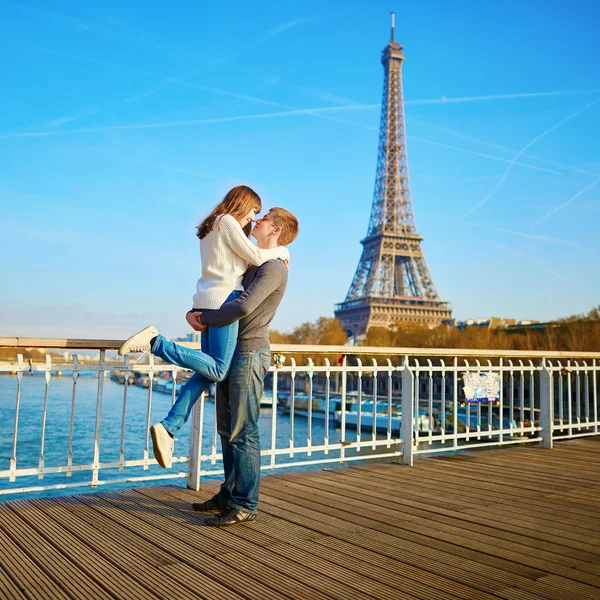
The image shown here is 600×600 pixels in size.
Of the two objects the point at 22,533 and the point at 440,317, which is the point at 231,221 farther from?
the point at 440,317

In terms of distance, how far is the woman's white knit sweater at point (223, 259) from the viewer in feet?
9.84

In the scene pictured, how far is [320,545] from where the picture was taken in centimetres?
284

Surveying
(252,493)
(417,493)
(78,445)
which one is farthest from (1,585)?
(78,445)

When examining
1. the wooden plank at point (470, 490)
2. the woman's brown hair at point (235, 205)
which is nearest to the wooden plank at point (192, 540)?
the woman's brown hair at point (235, 205)

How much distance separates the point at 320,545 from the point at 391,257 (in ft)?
207

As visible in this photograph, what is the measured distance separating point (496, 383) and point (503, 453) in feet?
2.38

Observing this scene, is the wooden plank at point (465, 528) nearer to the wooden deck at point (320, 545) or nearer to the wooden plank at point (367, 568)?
the wooden deck at point (320, 545)

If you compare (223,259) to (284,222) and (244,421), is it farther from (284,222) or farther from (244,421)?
(244,421)

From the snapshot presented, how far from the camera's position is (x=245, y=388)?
124 inches

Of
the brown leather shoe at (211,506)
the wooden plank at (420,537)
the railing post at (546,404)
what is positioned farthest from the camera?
the railing post at (546,404)

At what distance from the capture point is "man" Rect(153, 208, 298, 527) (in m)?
3.10

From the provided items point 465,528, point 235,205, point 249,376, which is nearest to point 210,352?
point 249,376

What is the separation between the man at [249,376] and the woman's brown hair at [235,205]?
15cm

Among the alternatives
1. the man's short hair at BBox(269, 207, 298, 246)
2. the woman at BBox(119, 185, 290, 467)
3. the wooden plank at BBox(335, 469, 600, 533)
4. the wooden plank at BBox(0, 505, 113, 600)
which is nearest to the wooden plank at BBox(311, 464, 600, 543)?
the wooden plank at BBox(335, 469, 600, 533)
